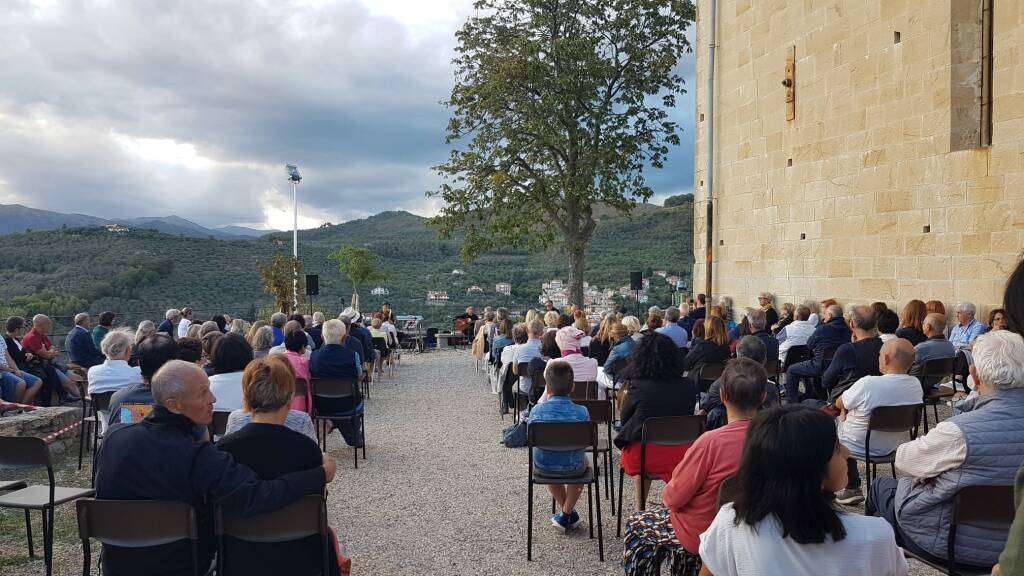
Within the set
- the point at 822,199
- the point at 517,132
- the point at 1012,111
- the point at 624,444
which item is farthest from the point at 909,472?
the point at 517,132

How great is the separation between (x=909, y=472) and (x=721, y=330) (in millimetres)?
4063

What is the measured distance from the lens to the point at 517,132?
1916 cm

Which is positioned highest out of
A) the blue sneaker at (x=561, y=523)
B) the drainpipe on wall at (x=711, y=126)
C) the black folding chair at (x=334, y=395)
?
the drainpipe on wall at (x=711, y=126)

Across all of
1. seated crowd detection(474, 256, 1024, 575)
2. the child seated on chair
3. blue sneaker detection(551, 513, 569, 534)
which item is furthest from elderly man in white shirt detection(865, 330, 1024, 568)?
blue sneaker detection(551, 513, 569, 534)

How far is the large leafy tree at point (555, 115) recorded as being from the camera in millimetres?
18812

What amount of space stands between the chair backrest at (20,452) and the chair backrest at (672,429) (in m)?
3.30

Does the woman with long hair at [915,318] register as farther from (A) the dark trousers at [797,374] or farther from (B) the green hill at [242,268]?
(B) the green hill at [242,268]

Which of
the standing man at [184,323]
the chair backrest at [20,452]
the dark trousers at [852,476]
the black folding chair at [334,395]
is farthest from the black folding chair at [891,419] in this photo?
the standing man at [184,323]

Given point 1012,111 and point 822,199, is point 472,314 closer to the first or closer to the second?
point 822,199

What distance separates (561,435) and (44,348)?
23.2ft

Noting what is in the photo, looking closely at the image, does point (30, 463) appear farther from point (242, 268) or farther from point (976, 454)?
point (242, 268)

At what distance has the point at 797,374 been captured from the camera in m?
6.97

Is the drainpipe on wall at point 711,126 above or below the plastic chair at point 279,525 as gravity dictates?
above

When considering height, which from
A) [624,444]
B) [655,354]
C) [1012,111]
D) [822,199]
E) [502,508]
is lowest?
[502,508]
